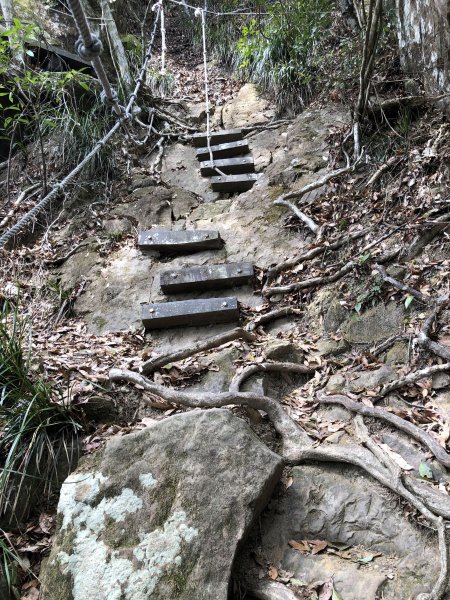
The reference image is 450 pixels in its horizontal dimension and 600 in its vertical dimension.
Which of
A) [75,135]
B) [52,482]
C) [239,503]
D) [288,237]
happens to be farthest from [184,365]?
[75,135]

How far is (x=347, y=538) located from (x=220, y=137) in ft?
19.9

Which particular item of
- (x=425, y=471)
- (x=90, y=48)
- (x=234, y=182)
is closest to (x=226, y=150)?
(x=234, y=182)

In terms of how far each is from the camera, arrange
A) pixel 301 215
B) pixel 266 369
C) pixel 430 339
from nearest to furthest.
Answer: pixel 430 339, pixel 266 369, pixel 301 215

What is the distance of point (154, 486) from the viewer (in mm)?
2225

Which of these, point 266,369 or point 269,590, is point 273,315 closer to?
point 266,369

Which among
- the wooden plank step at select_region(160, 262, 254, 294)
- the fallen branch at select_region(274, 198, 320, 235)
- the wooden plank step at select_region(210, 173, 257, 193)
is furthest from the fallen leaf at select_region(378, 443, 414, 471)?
the wooden plank step at select_region(210, 173, 257, 193)

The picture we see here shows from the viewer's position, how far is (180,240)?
16.5 ft

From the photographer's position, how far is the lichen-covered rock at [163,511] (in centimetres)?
193

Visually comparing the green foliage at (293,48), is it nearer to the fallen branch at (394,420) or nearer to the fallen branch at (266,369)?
the fallen branch at (266,369)

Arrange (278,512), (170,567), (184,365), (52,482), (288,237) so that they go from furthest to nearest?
1. (288,237)
2. (184,365)
3. (52,482)
4. (278,512)
5. (170,567)

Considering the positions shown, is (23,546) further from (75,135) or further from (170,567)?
(75,135)

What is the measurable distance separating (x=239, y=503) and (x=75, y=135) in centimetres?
635

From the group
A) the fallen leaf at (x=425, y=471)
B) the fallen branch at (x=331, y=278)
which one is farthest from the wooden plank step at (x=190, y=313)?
the fallen leaf at (x=425, y=471)

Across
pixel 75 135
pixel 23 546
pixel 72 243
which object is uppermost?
pixel 75 135
